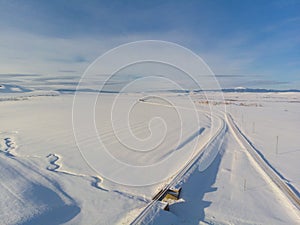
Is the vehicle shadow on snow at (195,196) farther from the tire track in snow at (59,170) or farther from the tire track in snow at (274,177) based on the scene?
the tire track in snow at (59,170)

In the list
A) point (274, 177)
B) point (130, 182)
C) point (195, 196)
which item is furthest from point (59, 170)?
point (274, 177)

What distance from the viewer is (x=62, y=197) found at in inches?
264

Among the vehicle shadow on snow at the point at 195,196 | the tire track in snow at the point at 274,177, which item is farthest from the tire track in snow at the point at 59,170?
the tire track in snow at the point at 274,177

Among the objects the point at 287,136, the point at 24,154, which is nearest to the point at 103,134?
the point at 24,154

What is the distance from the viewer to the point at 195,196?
24.0 ft

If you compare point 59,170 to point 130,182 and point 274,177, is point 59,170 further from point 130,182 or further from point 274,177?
point 274,177

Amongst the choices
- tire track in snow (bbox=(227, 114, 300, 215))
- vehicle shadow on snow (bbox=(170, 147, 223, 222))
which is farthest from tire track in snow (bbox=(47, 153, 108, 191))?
tire track in snow (bbox=(227, 114, 300, 215))

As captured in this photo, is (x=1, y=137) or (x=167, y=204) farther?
(x=1, y=137)

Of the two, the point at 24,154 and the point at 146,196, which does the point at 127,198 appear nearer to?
the point at 146,196

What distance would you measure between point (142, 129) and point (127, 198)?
11553mm

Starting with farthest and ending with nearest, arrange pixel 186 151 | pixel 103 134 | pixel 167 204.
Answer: pixel 103 134, pixel 186 151, pixel 167 204

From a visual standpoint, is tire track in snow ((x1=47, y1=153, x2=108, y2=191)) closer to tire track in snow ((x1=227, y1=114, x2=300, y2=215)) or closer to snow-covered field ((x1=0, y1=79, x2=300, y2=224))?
snow-covered field ((x1=0, y1=79, x2=300, y2=224))

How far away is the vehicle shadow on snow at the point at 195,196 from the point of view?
617 centimetres

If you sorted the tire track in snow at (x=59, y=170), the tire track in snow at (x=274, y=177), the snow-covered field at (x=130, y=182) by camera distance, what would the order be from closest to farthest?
the snow-covered field at (x=130, y=182), the tire track in snow at (x=274, y=177), the tire track in snow at (x=59, y=170)
